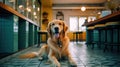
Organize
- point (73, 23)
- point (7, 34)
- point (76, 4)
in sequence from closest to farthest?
point (7, 34) → point (76, 4) → point (73, 23)

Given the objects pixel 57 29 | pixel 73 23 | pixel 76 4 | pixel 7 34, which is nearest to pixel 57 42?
pixel 57 29

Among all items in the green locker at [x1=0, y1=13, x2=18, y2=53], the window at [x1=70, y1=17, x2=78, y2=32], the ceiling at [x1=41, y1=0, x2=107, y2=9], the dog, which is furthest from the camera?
the window at [x1=70, y1=17, x2=78, y2=32]

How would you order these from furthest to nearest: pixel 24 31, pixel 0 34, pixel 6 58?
pixel 24 31, pixel 0 34, pixel 6 58

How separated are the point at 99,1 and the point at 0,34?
35.6ft

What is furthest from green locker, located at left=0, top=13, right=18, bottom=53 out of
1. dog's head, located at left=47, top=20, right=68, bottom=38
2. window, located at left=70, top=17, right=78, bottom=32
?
window, located at left=70, top=17, right=78, bottom=32

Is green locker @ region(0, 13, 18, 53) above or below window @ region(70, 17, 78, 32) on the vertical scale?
below

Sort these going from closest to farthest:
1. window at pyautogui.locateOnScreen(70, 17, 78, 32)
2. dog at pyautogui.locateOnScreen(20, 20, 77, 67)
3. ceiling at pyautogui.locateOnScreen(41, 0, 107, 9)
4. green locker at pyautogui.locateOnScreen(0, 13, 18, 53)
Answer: dog at pyautogui.locateOnScreen(20, 20, 77, 67), green locker at pyautogui.locateOnScreen(0, 13, 18, 53), ceiling at pyautogui.locateOnScreen(41, 0, 107, 9), window at pyautogui.locateOnScreen(70, 17, 78, 32)

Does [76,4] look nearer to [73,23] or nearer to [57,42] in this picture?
[73,23]

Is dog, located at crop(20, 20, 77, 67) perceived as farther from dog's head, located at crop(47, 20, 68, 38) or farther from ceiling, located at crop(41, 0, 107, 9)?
ceiling, located at crop(41, 0, 107, 9)

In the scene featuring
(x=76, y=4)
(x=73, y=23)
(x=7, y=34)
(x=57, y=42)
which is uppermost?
(x=76, y=4)

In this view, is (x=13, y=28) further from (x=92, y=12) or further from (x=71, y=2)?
(x=92, y=12)

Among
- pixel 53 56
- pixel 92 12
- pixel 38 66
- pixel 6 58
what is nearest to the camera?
pixel 38 66

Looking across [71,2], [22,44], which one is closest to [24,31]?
[22,44]

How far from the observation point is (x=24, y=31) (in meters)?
5.42
